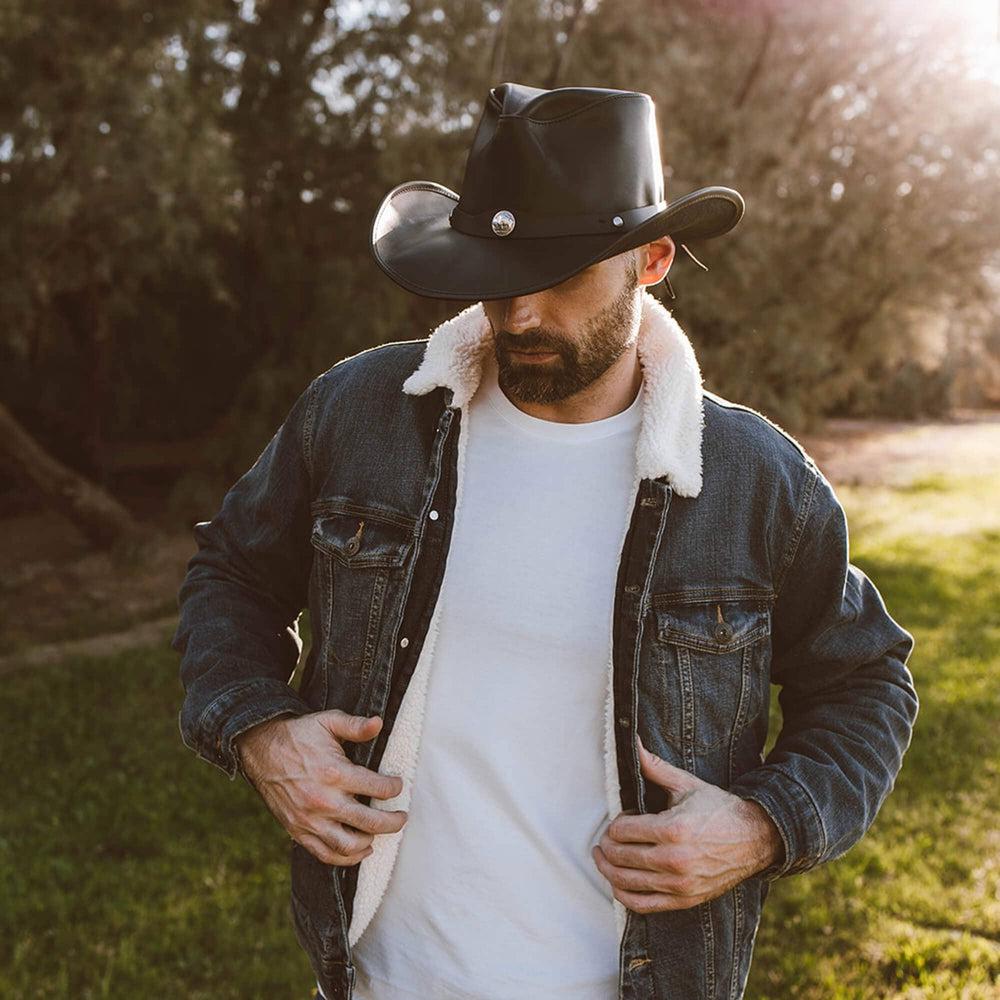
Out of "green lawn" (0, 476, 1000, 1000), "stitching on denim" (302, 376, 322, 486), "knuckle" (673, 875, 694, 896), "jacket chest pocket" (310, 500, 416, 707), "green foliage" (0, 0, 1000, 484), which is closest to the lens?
"knuckle" (673, 875, 694, 896)

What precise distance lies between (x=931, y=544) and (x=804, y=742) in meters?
10.5

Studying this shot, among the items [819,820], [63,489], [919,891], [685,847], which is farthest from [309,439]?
[63,489]

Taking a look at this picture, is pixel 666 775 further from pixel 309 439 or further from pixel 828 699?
pixel 309 439

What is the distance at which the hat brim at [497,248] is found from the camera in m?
1.74

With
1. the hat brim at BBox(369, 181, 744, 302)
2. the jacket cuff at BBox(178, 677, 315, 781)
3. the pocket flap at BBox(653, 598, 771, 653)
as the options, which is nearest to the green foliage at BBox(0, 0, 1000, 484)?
the hat brim at BBox(369, 181, 744, 302)

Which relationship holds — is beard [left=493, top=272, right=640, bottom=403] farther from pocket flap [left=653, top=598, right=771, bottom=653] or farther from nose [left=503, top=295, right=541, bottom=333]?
pocket flap [left=653, top=598, right=771, bottom=653]

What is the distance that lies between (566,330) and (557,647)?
0.54 metres

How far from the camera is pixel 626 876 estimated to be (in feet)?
5.42

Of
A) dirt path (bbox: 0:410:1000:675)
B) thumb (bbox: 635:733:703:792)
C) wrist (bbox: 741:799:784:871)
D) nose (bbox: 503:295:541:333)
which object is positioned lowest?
dirt path (bbox: 0:410:1000:675)

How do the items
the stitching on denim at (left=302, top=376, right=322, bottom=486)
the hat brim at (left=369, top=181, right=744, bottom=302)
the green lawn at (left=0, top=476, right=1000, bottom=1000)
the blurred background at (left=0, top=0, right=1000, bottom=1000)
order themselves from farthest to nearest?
1. the blurred background at (left=0, top=0, right=1000, bottom=1000)
2. the green lawn at (left=0, top=476, right=1000, bottom=1000)
3. the stitching on denim at (left=302, top=376, right=322, bottom=486)
4. the hat brim at (left=369, top=181, right=744, bottom=302)

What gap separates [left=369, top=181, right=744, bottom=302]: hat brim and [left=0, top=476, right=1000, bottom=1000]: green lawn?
9.15ft

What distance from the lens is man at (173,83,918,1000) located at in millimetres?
1756

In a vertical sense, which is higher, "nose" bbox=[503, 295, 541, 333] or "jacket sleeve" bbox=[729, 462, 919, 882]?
"nose" bbox=[503, 295, 541, 333]

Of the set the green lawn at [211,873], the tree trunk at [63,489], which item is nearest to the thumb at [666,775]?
the green lawn at [211,873]
